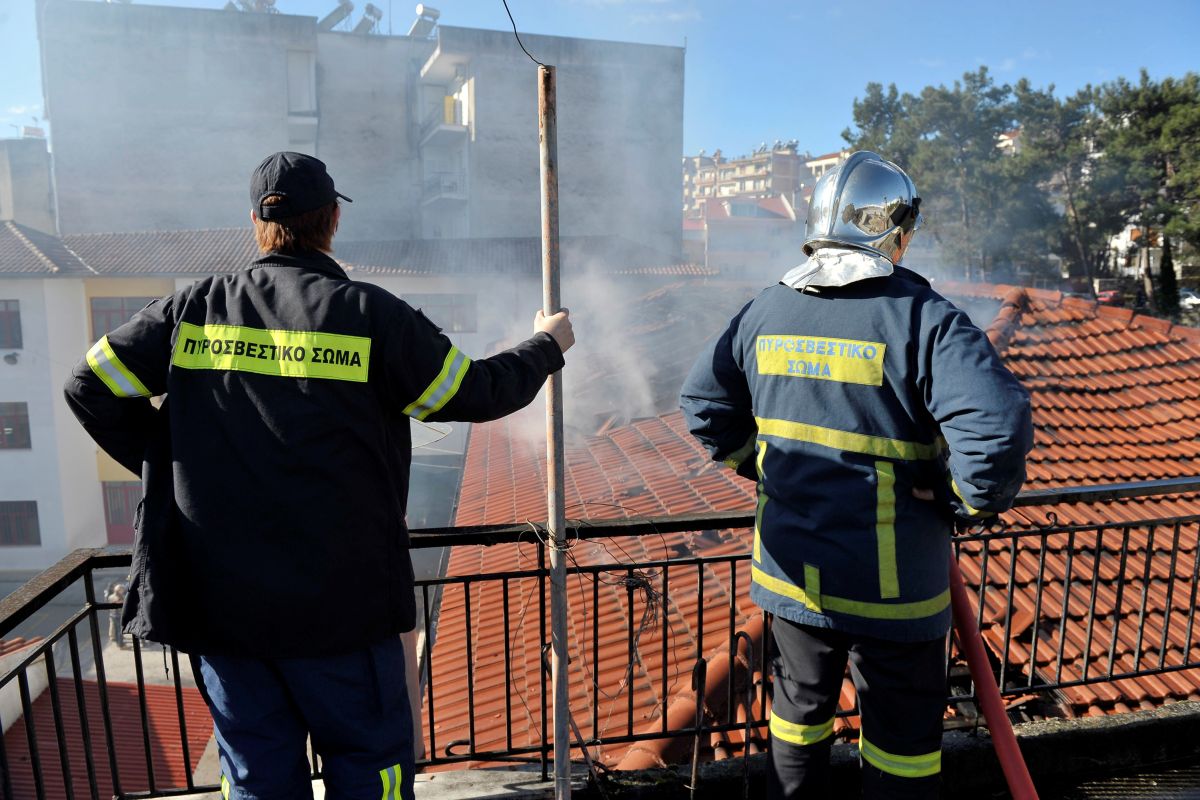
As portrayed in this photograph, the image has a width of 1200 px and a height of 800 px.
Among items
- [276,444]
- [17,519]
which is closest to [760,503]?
[276,444]

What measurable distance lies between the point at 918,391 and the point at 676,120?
37.7 meters

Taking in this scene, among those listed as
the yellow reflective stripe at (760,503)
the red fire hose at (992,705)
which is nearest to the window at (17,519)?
the yellow reflective stripe at (760,503)

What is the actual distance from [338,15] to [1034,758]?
40.9 m

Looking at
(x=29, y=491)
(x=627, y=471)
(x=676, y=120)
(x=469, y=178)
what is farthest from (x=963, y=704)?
(x=676, y=120)

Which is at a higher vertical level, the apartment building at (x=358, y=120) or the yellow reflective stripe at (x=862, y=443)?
the apartment building at (x=358, y=120)

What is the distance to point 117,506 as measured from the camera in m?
28.2

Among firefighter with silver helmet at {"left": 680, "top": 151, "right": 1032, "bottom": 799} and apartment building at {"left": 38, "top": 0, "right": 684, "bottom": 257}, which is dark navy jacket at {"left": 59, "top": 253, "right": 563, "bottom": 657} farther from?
apartment building at {"left": 38, "top": 0, "right": 684, "bottom": 257}

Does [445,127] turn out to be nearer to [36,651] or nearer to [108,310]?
[108,310]

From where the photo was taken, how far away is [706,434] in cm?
246

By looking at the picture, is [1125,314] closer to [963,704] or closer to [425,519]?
[963,704]

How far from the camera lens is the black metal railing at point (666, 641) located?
272 centimetres

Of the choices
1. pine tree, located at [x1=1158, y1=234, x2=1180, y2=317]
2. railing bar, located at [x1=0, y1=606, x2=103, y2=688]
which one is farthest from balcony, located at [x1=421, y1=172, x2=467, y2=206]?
railing bar, located at [x1=0, y1=606, x2=103, y2=688]

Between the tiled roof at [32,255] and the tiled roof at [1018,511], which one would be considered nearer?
the tiled roof at [1018,511]

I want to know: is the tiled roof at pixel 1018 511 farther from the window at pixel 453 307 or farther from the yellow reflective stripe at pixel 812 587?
the window at pixel 453 307
